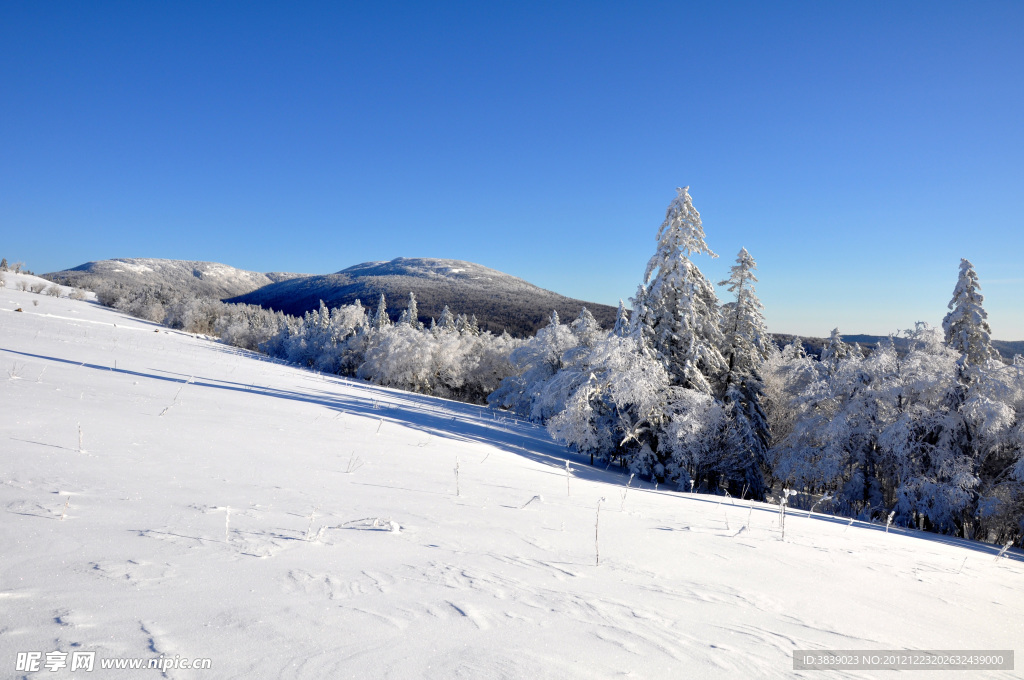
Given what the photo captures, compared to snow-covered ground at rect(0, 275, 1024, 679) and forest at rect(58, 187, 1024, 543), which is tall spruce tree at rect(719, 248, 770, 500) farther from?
snow-covered ground at rect(0, 275, 1024, 679)

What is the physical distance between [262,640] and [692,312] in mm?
21742

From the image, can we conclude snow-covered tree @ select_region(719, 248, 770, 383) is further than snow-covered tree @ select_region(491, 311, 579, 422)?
No

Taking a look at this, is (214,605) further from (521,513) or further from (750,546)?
(750,546)

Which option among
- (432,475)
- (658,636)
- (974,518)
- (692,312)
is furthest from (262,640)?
(974,518)

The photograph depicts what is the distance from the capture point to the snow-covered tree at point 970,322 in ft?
74.6

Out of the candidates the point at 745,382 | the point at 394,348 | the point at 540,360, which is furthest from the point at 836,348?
the point at 394,348

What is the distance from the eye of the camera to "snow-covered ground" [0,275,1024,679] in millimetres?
2334

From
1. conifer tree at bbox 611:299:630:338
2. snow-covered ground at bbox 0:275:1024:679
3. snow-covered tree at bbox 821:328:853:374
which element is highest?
snow-covered tree at bbox 821:328:853:374

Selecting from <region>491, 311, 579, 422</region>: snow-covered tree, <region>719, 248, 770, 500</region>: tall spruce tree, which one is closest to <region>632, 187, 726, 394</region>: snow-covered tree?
<region>719, 248, 770, 500</region>: tall spruce tree

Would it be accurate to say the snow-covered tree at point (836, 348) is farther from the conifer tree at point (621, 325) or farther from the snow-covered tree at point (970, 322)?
the conifer tree at point (621, 325)

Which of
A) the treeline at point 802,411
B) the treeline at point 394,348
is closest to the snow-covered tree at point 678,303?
the treeline at point 802,411

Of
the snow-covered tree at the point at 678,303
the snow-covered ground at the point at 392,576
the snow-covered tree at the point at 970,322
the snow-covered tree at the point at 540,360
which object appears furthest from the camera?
the snow-covered tree at the point at 540,360

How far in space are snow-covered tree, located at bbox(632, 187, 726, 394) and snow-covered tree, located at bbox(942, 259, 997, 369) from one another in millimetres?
12751

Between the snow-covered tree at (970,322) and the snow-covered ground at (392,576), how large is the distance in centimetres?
2237
